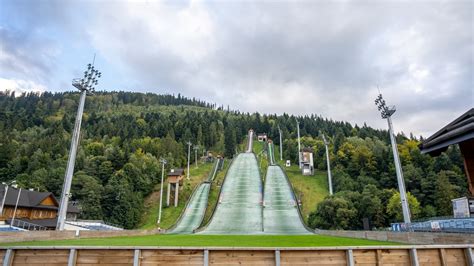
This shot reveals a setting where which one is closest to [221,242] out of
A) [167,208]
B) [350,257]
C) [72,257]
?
[72,257]

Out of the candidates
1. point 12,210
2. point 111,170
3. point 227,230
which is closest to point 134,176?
point 111,170

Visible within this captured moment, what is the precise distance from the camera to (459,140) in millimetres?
8312

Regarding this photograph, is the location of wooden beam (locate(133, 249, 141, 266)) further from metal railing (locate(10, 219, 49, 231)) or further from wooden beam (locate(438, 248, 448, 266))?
metal railing (locate(10, 219, 49, 231))

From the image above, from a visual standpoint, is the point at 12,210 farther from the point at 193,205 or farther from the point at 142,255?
the point at 142,255

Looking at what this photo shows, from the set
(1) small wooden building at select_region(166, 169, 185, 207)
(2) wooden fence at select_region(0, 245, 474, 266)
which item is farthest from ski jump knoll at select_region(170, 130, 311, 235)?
(2) wooden fence at select_region(0, 245, 474, 266)

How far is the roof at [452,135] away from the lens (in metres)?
7.95

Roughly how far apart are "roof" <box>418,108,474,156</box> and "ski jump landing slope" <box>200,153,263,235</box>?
23960 millimetres

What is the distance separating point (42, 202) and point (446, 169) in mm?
63206

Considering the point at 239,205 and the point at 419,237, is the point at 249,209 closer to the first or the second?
the point at 239,205

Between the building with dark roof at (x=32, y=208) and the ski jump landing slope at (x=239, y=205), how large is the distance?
23949 millimetres

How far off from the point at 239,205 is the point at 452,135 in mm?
39648

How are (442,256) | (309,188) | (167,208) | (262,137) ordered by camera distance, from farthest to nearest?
(262,137) → (309,188) → (167,208) → (442,256)

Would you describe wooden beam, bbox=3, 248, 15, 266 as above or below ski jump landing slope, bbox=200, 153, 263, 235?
below

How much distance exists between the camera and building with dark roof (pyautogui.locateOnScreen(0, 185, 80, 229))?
42.0 m
